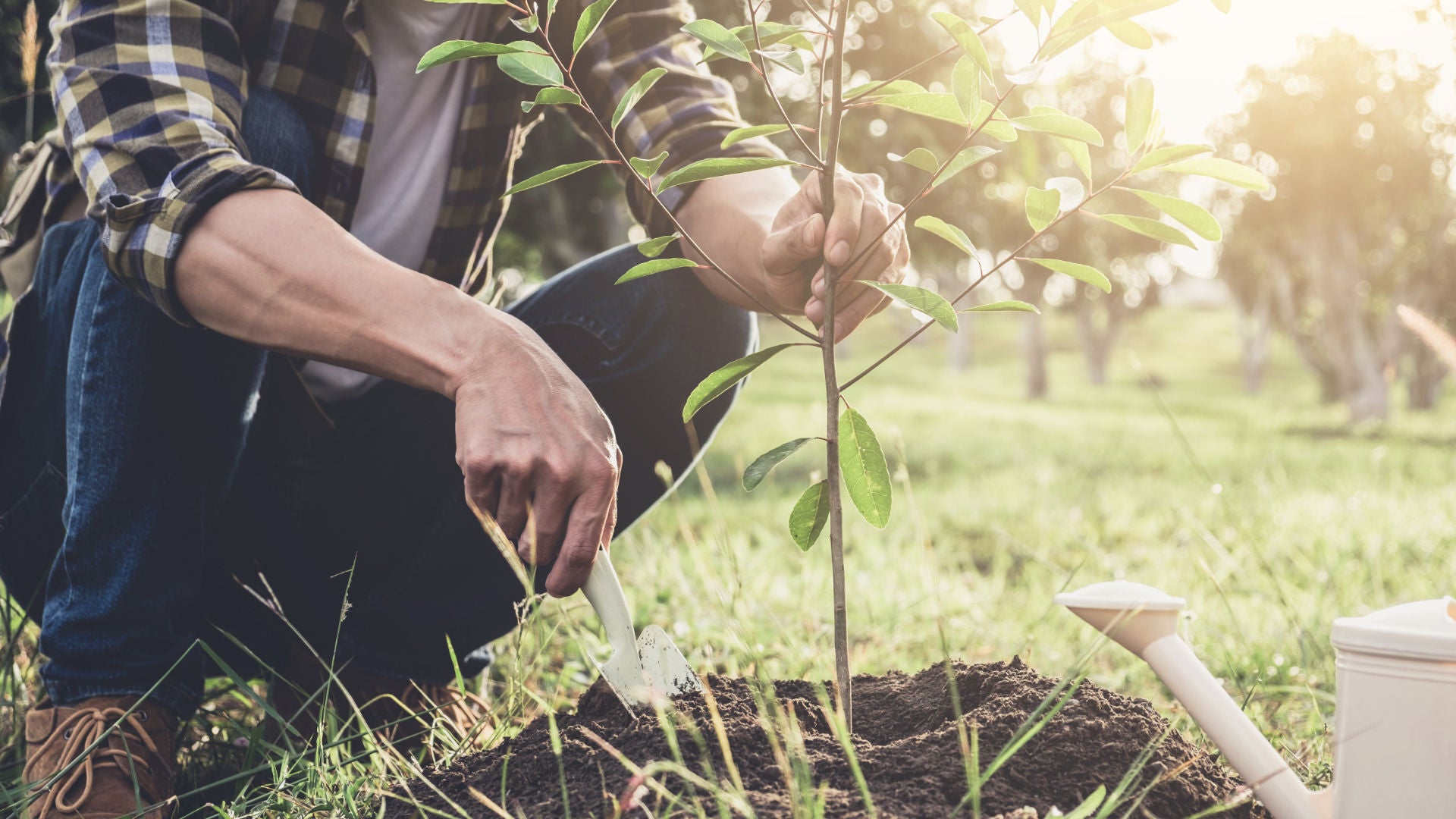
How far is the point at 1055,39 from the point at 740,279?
65 centimetres

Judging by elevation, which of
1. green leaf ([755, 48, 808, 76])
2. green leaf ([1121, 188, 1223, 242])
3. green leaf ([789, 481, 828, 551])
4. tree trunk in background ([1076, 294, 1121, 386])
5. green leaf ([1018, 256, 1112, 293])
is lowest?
tree trunk in background ([1076, 294, 1121, 386])

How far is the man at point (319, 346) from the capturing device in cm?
103

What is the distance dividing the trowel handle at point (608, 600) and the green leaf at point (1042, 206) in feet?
1.89

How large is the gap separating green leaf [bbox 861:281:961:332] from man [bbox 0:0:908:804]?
0.10m

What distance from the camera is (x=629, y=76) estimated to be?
1.64 m

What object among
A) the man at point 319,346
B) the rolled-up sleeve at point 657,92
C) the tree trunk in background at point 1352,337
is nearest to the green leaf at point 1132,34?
the man at point 319,346

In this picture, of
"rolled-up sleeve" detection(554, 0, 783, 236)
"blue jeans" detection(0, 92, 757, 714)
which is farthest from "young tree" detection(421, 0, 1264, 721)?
"blue jeans" detection(0, 92, 757, 714)

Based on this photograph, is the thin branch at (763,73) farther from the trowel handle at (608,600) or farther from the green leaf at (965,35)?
the trowel handle at (608,600)

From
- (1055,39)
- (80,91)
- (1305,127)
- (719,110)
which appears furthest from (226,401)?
(1305,127)

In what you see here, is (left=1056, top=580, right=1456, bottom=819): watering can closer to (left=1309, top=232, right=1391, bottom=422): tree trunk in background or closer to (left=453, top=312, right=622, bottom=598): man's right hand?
(left=453, top=312, right=622, bottom=598): man's right hand

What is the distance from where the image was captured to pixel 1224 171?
88cm

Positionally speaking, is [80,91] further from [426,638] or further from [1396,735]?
[1396,735]

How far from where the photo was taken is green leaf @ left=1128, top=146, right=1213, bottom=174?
2.89 feet

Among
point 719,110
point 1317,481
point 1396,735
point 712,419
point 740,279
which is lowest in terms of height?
point 1317,481
